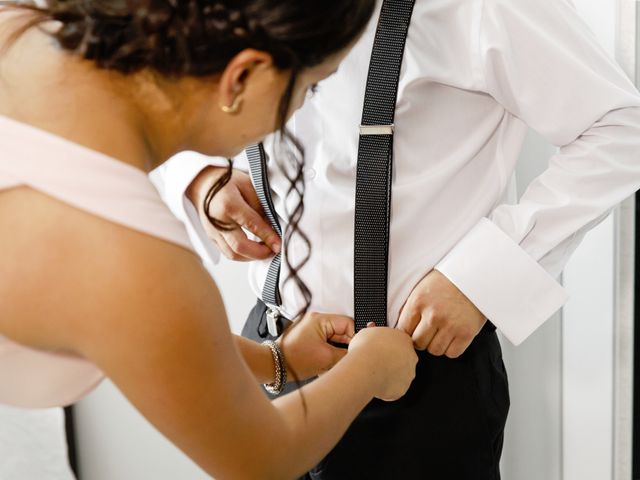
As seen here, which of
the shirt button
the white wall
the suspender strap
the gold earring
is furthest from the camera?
the white wall

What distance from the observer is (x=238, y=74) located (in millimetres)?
803

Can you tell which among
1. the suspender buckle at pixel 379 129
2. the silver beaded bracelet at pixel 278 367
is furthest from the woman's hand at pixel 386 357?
the suspender buckle at pixel 379 129

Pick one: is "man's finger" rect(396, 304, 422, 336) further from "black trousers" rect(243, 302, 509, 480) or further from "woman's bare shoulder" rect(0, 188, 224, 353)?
"woman's bare shoulder" rect(0, 188, 224, 353)

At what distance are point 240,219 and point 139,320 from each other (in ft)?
1.94

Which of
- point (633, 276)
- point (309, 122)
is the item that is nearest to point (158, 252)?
point (309, 122)

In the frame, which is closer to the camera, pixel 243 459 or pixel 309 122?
pixel 243 459

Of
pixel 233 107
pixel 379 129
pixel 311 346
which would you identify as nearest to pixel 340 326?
pixel 311 346

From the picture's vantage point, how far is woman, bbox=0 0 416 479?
736 millimetres

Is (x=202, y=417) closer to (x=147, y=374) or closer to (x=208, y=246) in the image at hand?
(x=147, y=374)

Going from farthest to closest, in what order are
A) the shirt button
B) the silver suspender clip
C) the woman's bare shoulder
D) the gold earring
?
the silver suspender clip, the shirt button, the gold earring, the woman's bare shoulder

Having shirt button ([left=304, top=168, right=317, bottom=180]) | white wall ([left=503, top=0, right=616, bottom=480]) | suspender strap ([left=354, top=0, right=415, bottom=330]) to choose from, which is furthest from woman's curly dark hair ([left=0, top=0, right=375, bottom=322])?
white wall ([left=503, top=0, right=616, bottom=480])

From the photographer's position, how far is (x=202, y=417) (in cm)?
79

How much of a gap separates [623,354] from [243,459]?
3.74 ft

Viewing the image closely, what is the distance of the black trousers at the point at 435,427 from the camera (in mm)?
1263
